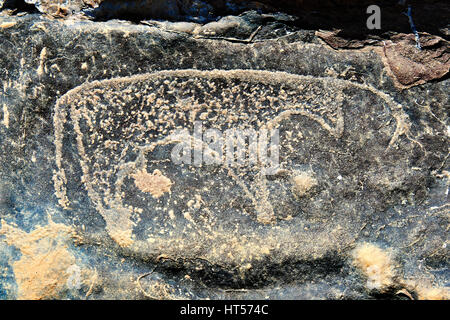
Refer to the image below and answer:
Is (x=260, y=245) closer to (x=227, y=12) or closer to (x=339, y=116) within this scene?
(x=339, y=116)

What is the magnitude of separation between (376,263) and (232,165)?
1.46 ft

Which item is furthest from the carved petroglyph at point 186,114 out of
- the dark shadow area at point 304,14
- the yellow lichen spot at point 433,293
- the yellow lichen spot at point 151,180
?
the yellow lichen spot at point 433,293

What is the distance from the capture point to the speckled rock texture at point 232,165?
1529mm

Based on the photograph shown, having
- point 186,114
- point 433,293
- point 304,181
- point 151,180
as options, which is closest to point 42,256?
point 151,180

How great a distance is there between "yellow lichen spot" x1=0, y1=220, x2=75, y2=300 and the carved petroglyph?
0.22m

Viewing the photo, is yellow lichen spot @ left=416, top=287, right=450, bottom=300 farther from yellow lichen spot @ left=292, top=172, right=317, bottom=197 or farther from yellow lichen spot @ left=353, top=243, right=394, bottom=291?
yellow lichen spot @ left=292, top=172, right=317, bottom=197

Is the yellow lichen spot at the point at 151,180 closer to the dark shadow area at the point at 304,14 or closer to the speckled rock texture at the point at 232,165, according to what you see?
the speckled rock texture at the point at 232,165

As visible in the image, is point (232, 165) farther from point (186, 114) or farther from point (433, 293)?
point (433, 293)

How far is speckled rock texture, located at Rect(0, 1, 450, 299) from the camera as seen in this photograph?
153 centimetres

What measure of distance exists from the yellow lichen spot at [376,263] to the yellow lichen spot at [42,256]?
0.75m

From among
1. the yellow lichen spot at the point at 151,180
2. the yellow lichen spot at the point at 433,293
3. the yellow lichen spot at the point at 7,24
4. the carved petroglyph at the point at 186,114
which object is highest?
the yellow lichen spot at the point at 7,24

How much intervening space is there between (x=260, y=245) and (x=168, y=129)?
1.23 feet

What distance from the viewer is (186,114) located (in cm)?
153

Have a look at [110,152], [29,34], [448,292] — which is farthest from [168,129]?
[448,292]
